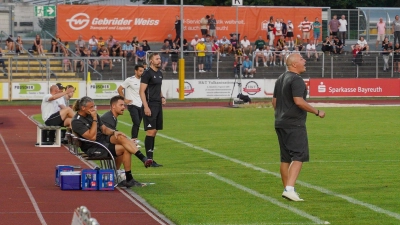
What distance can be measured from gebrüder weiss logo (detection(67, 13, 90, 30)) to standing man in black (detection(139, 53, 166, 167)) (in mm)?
34670

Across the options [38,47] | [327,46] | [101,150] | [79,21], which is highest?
[79,21]

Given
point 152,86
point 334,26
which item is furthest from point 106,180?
point 334,26

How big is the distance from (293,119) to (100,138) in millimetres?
3257

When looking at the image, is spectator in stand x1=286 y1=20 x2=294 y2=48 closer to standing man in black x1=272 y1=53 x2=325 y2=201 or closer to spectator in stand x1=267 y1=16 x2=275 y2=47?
spectator in stand x1=267 y1=16 x2=275 y2=47

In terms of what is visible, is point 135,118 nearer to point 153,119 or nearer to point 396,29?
point 153,119

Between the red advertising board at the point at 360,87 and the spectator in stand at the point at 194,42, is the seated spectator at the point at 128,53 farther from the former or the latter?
the red advertising board at the point at 360,87

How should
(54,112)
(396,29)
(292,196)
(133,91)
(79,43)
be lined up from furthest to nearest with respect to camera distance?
(396,29), (79,43), (54,112), (133,91), (292,196)

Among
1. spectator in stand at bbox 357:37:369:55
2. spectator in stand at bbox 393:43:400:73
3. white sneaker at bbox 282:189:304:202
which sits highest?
spectator in stand at bbox 357:37:369:55

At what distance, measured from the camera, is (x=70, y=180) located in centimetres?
1245

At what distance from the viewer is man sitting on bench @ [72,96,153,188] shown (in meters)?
12.7

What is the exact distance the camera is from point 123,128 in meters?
25.5

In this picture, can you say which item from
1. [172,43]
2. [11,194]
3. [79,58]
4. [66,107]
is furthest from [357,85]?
[11,194]

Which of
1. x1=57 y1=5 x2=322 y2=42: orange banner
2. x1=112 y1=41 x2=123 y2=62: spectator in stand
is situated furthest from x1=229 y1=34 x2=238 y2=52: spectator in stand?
x1=112 y1=41 x2=123 y2=62: spectator in stand

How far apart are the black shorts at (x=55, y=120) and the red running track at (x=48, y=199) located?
206 cm
